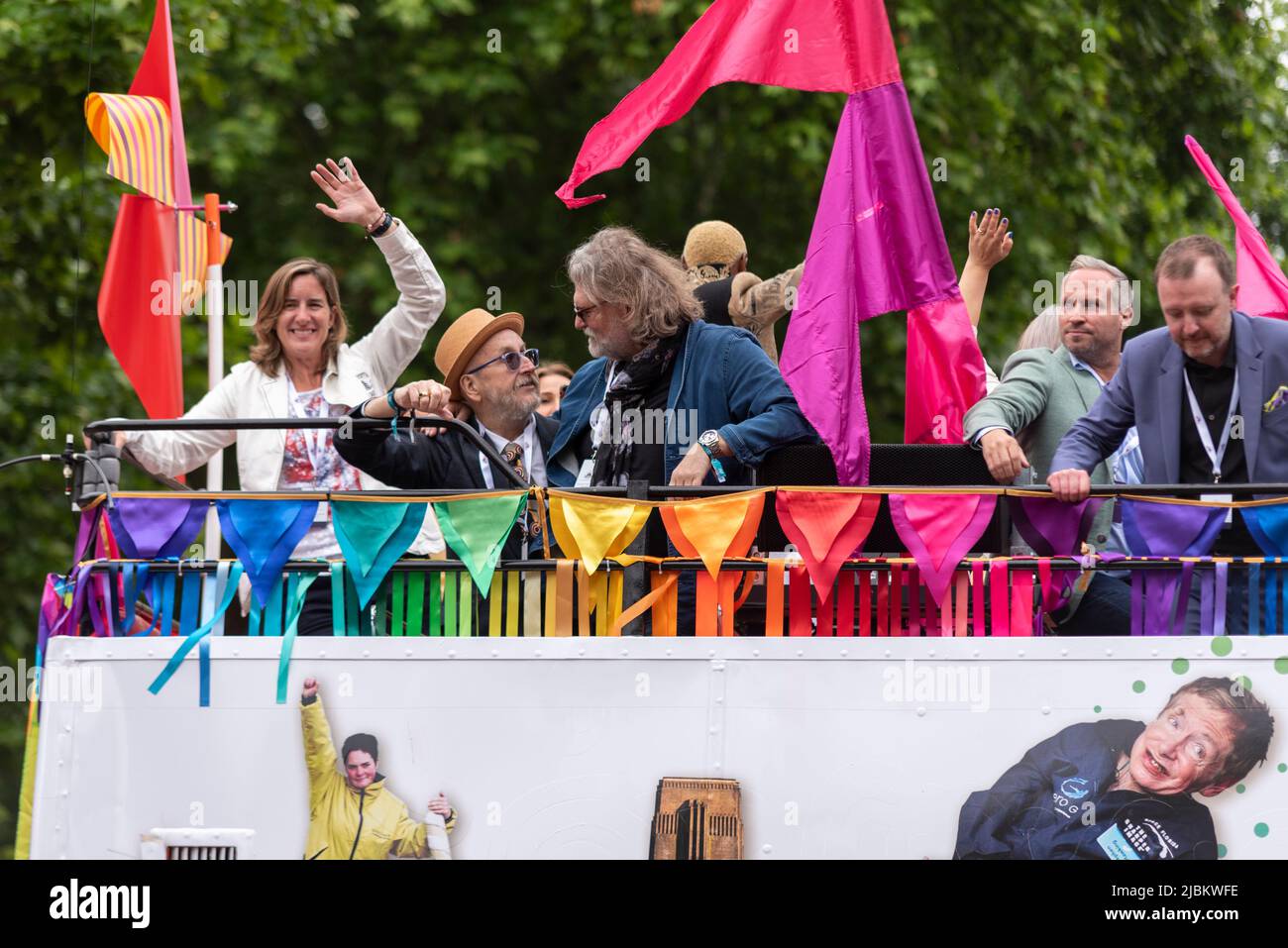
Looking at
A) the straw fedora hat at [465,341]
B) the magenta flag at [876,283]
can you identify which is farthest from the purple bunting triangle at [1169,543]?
the straw fedora hat at [465,341]

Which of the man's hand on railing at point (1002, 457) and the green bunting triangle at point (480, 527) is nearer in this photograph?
the green bunting triangle at point (480, 527)

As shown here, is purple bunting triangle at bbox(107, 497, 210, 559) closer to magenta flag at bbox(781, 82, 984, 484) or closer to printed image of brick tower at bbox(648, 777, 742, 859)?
printed image of brick tower at bbox(648, 777, 742, 859)

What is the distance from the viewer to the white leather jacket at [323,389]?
596 cm

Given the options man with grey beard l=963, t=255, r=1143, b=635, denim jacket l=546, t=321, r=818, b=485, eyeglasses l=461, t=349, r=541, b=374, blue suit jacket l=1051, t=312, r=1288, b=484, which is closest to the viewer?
blue suit jacket l=1051, t=312, r=1288, b=484

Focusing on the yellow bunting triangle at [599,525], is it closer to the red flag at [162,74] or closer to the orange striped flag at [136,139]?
the orange striped flag at [136,139]

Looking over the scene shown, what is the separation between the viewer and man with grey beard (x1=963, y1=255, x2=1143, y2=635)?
5.27m

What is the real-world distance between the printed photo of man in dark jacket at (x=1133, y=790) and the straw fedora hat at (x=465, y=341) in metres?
2.41

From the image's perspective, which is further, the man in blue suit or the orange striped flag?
the orange striped flag

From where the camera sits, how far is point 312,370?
6.22m

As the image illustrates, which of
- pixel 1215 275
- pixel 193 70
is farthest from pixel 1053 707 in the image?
pixel 193 70

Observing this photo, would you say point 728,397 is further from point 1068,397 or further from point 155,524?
point 155,524

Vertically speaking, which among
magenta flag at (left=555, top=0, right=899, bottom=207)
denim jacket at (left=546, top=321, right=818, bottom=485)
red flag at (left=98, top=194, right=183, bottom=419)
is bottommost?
denim jacket at (left=546, top=321, right=818, bottom=485)

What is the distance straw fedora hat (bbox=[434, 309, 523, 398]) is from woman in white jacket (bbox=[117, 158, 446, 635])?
0.35ft

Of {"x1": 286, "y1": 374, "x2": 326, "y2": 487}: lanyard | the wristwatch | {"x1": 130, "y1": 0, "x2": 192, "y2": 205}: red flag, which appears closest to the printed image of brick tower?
the wristwatch
